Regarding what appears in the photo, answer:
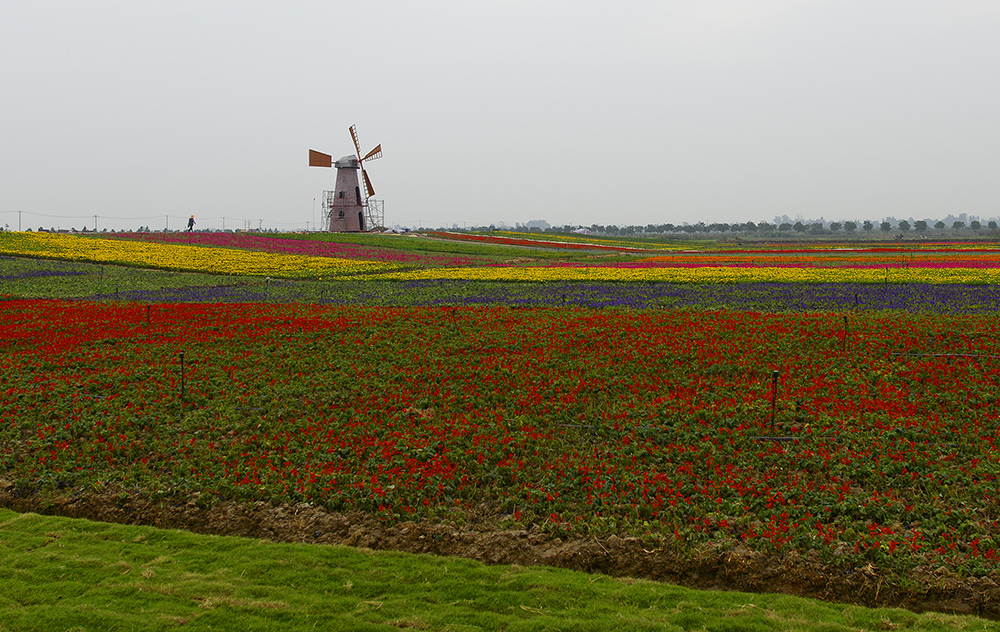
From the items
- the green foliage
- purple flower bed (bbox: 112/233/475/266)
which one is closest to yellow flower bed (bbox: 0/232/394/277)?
purple flower bed (bbox: 112/233/475/266)

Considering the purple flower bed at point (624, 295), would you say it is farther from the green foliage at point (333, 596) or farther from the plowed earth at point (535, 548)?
the green foliage at point (333, 596)

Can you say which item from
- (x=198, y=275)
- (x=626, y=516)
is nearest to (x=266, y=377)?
(x=626, y=516)

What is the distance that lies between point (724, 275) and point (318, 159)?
73.7 metres

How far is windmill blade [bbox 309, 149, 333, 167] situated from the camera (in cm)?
10088

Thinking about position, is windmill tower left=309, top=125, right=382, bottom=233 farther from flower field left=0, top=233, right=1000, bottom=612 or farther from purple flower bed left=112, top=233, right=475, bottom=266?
flower field left=0, top=233, right=1000, bottom=612

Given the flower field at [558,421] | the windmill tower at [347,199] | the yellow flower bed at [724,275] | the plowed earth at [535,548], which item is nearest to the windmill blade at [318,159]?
the windmill tower at [347,199]

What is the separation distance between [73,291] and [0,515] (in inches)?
1403

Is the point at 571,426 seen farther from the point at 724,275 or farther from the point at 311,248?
the point at 311,248

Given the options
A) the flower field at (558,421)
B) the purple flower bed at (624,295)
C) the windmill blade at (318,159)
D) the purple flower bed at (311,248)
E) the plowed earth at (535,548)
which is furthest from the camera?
the windmill blade at (318,159)

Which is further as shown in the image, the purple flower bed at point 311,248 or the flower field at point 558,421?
the purple flower bed at point 311,248

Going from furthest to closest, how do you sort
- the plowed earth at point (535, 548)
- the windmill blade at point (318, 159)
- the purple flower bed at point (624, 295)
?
the windmill blade at point (318, 159)
the purple flower bed at point (624, 295)
the plowed earth at point (535, 548)

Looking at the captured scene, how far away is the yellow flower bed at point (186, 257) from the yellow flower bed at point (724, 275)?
9.12 m

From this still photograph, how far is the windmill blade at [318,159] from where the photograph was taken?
101m

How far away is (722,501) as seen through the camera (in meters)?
11.5
